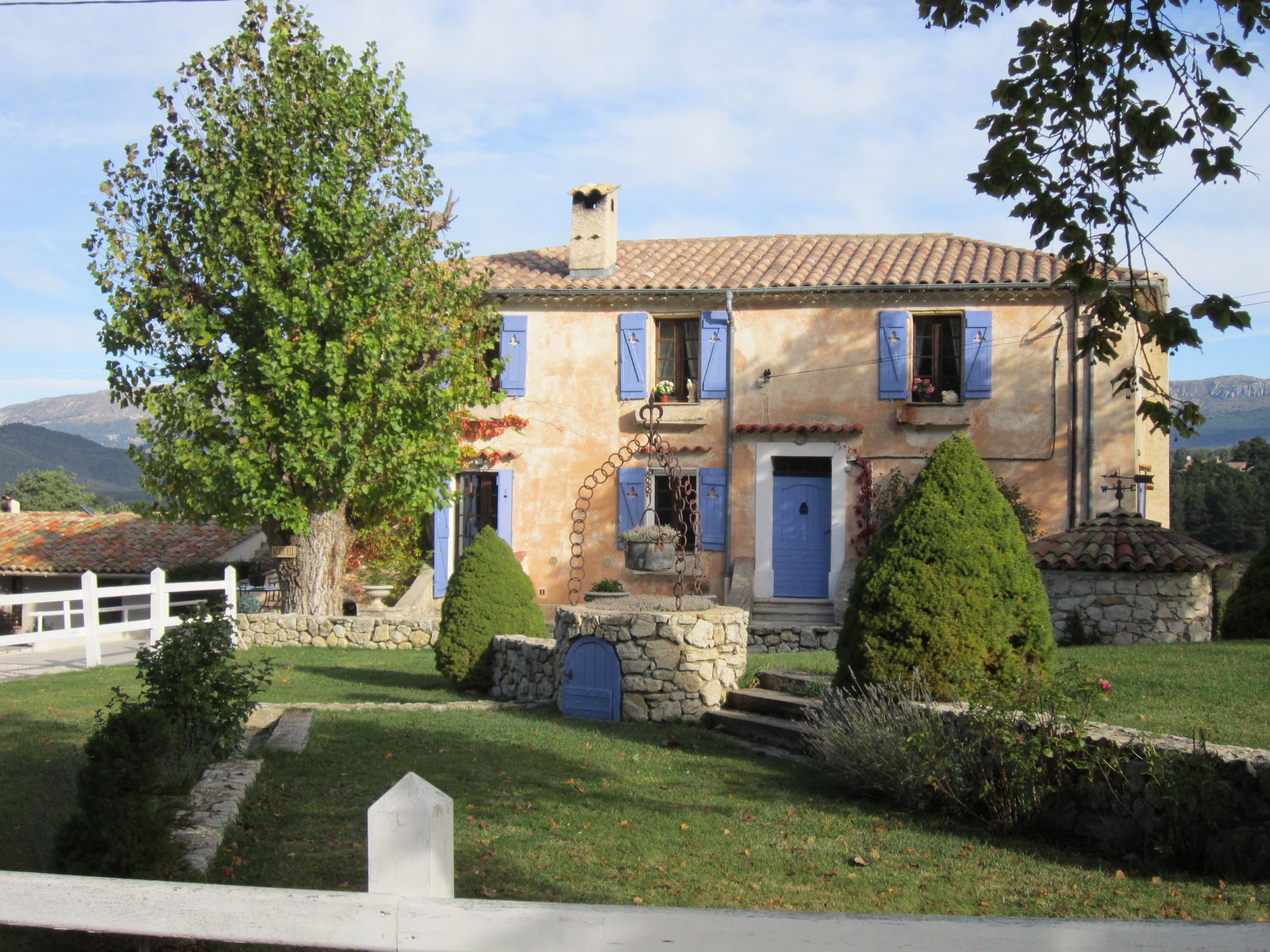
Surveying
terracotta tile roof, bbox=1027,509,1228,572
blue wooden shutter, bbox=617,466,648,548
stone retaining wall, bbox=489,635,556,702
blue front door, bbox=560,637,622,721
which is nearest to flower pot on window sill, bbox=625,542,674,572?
blue front door, bbox=560,637,622,721

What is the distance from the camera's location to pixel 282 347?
47.1 ft

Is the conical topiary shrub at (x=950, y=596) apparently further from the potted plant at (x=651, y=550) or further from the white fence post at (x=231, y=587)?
the white fence post at (x=231, y=587)

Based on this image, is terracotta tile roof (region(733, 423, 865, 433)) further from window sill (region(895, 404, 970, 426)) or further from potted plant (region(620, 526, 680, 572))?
potted plant (region(620, 526, 680, 572))

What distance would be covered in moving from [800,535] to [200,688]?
11.6m

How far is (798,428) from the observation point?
54.6 ft

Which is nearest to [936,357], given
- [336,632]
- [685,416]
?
[685,416]

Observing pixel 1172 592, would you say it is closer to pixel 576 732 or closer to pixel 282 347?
pixel 576 732

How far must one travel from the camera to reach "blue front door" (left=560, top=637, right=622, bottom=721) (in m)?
9.27

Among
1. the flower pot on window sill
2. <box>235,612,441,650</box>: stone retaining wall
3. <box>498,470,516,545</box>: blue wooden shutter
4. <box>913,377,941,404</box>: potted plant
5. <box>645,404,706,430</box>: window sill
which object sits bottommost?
<box>235,612,441,650</box>: stone retaining wall

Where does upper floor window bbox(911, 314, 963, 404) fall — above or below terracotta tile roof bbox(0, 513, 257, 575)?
above

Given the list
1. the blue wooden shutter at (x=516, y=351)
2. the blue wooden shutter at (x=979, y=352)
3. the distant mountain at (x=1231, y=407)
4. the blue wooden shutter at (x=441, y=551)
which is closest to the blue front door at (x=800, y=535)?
the blue wooden shutter at (x=979, y=352)

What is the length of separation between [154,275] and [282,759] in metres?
10.5

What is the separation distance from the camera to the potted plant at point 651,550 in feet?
32.0

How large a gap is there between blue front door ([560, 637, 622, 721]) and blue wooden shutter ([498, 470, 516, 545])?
26.7ft
